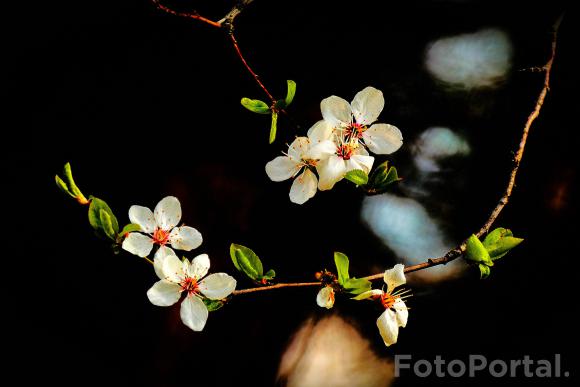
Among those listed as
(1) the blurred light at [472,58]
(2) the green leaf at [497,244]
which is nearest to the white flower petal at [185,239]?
(2) the green leaf at [497,244]

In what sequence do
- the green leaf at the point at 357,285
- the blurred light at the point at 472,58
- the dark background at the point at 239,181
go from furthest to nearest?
the blurred light at the point at 472,58
the dark background at the point at 239,181
the green leaf at the point at 357,285

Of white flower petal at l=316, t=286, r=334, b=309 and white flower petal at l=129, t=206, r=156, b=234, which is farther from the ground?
white flower petal at l=129, t=206, r=156, b=234

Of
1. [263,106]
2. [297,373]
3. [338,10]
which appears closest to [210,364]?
[297,373]

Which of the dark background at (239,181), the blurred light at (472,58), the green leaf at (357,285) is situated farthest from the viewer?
the blurred light at (472,58)

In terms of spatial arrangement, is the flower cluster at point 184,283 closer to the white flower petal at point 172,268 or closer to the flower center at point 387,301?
the white flower petal at point 172,268

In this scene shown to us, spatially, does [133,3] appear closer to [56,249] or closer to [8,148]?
[8,148]

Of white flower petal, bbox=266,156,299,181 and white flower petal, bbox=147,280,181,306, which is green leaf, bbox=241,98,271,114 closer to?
white flower petal, bbox=266,156,299,181

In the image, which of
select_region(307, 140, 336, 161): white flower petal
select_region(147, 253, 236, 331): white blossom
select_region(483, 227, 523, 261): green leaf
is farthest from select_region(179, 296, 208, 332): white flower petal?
select_region(483, 227, 523, 261): green leaf
